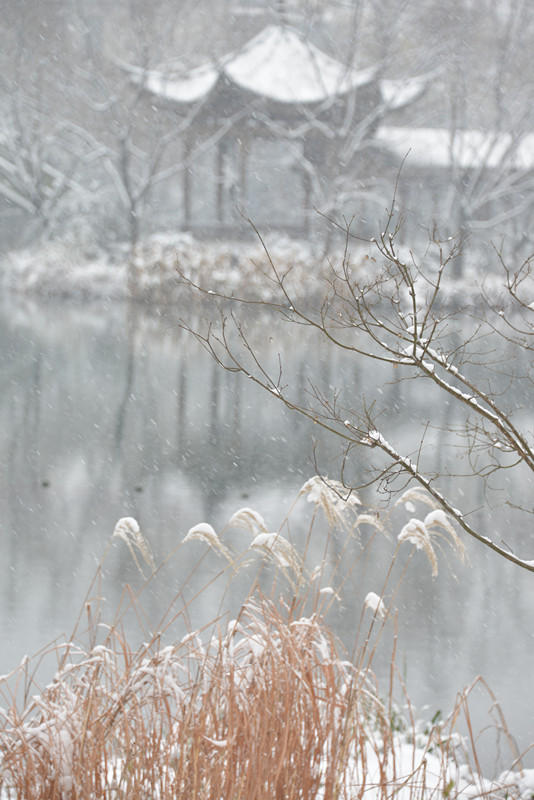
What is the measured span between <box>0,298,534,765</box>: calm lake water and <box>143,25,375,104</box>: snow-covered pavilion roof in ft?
33.0

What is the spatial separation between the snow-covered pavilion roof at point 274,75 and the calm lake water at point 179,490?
33.0 feet

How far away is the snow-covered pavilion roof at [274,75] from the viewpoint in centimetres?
1980

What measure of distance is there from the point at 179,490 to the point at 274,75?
54.8 ft

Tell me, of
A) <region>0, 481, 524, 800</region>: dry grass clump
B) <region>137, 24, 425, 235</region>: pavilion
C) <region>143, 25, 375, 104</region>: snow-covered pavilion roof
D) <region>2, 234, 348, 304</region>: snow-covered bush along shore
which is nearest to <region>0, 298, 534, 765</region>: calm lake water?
<region>0, 481, 524, 800</region>: dry grass clump

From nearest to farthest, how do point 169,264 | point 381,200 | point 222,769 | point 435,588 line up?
1. point 222,769
2. point 435,588
3. point 169,264
4. point 381,200

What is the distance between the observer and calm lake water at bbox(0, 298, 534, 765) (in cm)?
368

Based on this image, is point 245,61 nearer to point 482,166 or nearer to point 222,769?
point 482,166

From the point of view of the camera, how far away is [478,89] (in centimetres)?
2111

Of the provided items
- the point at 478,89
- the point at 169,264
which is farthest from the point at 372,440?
the point at 478,89

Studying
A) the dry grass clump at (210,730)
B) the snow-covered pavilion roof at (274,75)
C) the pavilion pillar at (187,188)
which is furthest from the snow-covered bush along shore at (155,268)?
the dry grass clump at (210,730)

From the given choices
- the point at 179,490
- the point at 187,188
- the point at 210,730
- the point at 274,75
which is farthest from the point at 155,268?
the point at 210,730

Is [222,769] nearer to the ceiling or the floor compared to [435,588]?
nearer to the ceiling

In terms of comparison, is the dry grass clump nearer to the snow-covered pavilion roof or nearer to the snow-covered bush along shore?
the snow-covered bush along shore

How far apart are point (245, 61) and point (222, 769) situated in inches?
837
